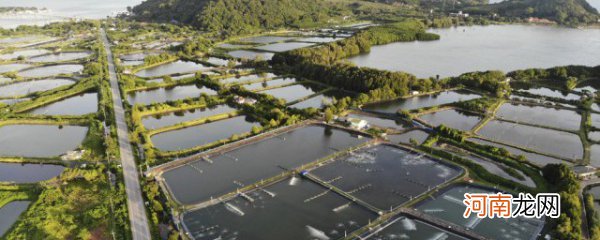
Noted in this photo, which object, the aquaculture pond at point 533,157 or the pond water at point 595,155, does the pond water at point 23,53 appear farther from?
the pond water at point 595,155

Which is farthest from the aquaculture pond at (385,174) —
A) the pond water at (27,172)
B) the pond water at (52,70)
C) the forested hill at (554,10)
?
the forested hill at (554,10)

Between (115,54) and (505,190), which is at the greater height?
(115,54)

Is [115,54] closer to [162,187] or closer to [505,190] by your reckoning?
[162,187]

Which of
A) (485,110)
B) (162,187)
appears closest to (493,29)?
(485,110)

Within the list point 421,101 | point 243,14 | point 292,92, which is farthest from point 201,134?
point 243,14

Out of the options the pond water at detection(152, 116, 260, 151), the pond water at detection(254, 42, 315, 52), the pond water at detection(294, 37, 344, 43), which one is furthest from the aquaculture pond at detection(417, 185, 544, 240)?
the pond water at detection(294, 37, 344, 43)
